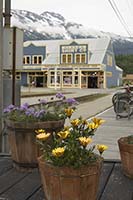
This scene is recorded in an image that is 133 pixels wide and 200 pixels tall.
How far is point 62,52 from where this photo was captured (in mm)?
55531

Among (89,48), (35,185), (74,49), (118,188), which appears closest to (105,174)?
(118,188)

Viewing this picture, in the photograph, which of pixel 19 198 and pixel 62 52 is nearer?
pixel 19 198

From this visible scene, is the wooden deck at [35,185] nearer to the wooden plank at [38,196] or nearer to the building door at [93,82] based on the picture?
the wooden plank at [38,196]

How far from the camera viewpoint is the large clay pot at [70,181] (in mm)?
2678

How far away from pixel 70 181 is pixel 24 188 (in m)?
0.81

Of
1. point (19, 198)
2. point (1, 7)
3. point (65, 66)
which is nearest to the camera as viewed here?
point (19, 198)

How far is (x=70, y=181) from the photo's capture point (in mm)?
2689

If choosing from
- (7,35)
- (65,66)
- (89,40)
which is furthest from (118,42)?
(7,35)

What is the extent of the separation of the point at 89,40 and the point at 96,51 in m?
3.25

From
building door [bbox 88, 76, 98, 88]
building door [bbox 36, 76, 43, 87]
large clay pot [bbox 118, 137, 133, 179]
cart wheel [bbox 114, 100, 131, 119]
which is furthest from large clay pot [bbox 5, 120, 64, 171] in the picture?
building door [bbox 36, 76, 43, 87]

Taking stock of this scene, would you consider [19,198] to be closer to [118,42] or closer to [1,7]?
[1,7]

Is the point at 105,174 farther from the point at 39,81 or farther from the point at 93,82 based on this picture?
the point at 39,81

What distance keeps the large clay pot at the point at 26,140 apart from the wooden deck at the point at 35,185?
114 millimetres

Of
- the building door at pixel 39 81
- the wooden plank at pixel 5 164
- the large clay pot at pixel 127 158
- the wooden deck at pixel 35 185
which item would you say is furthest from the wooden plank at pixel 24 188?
the building door at pixel 39 81
